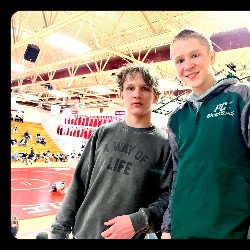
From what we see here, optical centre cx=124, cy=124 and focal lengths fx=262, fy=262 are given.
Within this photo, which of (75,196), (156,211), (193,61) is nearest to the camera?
(193,61)

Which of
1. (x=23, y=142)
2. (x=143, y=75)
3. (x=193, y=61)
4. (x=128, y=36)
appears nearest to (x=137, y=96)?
(x=143, y=75)

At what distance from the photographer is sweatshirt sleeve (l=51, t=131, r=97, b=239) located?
1.55 meters

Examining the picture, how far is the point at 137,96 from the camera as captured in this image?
1492 mm

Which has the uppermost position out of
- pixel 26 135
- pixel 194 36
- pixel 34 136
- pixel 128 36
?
pixel 128 36

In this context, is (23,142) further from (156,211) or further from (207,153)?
(207,153)

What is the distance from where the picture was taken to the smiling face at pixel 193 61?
1.25 metres

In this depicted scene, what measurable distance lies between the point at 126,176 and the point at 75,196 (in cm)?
40

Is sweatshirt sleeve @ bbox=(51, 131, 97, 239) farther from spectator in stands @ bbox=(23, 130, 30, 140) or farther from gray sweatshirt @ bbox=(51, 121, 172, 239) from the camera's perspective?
spectator in stands @ bbox=(23, 130, 30, 140)

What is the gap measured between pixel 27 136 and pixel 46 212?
14882mm

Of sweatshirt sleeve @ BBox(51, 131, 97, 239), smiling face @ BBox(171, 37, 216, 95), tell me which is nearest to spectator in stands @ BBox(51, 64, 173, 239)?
sweatshirt sleeve @ BBox(51, 131, 97, 239)

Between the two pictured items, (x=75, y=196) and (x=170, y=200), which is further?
(x=75, y=196)

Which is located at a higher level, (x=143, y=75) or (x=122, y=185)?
(x=143, y=75)
